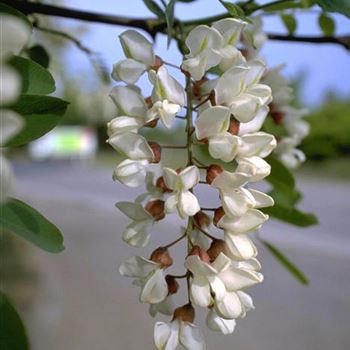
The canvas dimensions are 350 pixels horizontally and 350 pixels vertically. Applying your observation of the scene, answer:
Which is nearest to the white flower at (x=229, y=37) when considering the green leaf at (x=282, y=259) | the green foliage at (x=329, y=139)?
the green leaf at (x=282, y=259)

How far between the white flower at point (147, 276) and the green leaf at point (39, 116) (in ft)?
0.31

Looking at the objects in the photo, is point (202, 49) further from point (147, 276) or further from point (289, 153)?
point (289, 153)

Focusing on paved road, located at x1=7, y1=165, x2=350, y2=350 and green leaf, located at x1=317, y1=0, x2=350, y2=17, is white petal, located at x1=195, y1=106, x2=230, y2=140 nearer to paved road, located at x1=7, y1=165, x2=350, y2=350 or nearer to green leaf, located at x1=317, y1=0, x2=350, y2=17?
green leaf, located at x1=317, y1=0, x2=350, y2=17

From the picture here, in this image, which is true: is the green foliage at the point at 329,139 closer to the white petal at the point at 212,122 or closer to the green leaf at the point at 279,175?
the green leaf at the point at 279,175

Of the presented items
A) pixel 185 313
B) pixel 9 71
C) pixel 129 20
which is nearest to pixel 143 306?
pixel 129 20

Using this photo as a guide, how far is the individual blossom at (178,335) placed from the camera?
385 millimetres

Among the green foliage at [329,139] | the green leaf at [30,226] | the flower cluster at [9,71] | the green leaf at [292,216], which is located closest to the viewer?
the flower cluster at [9,71]

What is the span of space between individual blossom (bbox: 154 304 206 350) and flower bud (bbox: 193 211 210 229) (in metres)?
0.05

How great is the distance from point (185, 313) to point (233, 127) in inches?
4.9

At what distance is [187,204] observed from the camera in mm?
355

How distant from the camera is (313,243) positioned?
13.5 feet

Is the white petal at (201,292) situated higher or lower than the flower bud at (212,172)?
lower

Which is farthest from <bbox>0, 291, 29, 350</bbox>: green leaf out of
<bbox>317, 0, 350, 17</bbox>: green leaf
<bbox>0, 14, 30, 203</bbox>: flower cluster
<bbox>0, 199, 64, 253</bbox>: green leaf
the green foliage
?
the green foliage

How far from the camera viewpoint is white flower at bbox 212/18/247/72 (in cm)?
35
